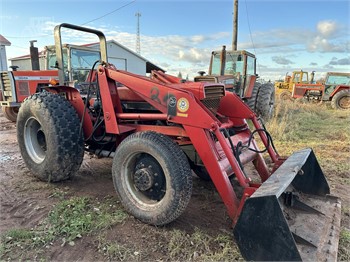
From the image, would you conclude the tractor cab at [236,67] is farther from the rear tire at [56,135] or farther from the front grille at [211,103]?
the rear tire at [56,135]

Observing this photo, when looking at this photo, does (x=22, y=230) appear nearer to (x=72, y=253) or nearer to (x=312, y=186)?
(x=72, y=253)

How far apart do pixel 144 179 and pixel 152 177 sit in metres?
0.09

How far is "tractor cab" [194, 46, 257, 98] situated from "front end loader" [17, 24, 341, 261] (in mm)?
6269

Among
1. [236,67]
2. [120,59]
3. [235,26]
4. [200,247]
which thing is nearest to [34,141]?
[200,247]

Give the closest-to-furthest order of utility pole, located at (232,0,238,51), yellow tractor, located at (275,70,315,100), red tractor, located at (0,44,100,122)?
red tractor, located at (0,44,100,122), utility pole, located at (232,0,238,51), yellow tractor, located at (275,70,315,100)

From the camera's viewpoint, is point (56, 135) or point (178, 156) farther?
point (56, 135)

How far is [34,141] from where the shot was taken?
13.0ft

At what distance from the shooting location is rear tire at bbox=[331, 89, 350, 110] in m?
15.2

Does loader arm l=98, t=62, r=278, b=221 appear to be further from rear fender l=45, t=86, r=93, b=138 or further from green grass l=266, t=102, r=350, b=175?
green grass l=266, t=102, r=350, b=175

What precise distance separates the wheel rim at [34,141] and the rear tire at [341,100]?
51.5ft

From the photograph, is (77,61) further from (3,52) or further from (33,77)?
(3,52)

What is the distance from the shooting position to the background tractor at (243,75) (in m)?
9.63

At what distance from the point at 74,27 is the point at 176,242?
3114 mm

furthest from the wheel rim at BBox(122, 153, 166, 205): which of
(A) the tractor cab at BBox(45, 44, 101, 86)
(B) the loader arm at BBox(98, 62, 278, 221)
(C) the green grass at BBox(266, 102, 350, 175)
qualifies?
(A) the tractor cab at BBox(45, 44, 101, 86)
